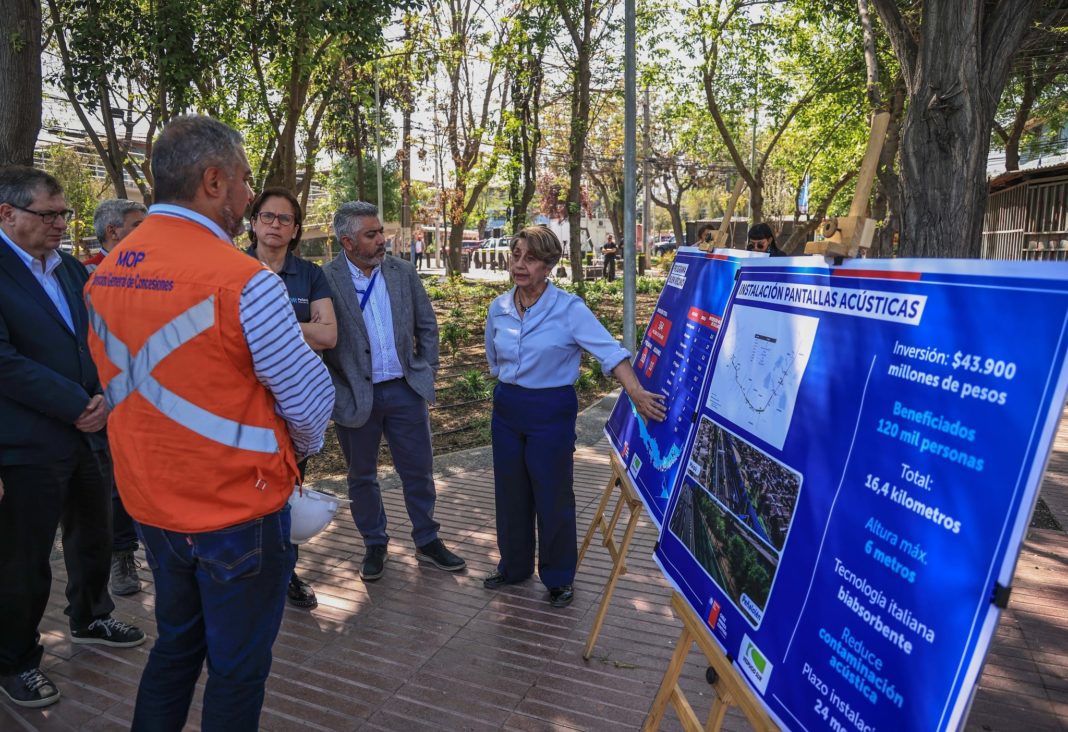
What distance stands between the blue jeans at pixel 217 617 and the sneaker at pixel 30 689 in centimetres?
109

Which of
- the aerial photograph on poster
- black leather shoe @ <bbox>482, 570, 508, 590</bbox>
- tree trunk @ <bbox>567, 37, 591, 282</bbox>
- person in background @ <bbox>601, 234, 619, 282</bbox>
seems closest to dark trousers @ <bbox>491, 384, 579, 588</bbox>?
black leather shoe @ <bbox>482, 570, 508, 590</bbox>

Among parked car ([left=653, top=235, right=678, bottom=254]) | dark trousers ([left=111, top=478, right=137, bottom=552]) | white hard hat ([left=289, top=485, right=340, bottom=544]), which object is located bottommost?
dark trousers ([left=111, top=478, right=137, bottom=552])

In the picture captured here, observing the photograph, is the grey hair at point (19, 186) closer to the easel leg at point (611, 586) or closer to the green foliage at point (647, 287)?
the easel leg at point (611, 586)

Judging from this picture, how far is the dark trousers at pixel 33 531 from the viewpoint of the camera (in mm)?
2934

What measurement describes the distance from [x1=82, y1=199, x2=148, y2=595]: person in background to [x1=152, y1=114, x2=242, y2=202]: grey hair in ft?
7.49

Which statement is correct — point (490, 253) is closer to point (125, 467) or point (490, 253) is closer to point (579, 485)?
point (579, 485)

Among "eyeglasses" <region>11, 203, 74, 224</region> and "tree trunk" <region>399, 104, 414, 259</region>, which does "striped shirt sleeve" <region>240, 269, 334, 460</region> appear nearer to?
"eyeglasses" <region>11, 203, 74, 224</region>

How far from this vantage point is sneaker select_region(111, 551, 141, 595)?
403 centimetres

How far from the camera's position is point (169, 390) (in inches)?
78.0

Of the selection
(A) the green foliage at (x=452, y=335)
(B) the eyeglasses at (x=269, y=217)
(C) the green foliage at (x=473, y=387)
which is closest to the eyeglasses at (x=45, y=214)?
(B) the eyeglasses at (x=269, y=217)

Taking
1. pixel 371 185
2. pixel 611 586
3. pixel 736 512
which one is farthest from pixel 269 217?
pixel 371 185

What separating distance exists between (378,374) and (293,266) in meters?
0.76

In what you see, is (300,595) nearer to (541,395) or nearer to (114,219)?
(541,395)

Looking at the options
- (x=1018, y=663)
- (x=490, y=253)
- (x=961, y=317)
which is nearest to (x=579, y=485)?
(x=1018, y=663)
